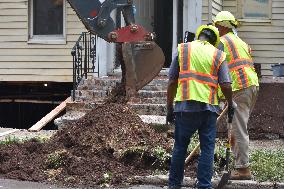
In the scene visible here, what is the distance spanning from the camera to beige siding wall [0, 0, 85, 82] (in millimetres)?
16062

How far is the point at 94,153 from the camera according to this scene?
27.5 ft

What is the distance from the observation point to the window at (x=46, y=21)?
1625 centimetres

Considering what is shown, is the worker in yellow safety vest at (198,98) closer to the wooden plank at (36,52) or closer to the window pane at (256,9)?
the wooden plank at (36,52)

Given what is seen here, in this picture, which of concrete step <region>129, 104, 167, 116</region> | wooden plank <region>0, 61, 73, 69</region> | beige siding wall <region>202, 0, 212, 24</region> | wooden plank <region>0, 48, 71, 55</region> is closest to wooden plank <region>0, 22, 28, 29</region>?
wooden plank <region>0, 48, 71, 55</region>

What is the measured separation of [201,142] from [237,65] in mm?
1464

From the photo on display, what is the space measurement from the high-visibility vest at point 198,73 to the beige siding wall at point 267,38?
10.7 meters

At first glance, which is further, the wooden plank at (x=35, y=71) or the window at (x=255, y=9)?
the window at (x=255, y=9)

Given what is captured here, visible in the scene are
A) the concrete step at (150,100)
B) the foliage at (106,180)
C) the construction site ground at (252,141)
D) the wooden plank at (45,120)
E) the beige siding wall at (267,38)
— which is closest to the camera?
the foliage at (106,180)

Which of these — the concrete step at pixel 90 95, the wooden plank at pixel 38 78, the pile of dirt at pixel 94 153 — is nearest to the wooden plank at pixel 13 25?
the wooden plank at pixel 38 78

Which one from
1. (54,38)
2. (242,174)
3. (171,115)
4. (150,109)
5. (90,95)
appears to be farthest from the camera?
(54,38)

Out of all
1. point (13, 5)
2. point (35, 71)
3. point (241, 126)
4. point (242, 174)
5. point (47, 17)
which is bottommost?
point (242, 174)

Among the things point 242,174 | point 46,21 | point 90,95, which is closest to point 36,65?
point 46,21

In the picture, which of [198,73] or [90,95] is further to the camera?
[90,95]

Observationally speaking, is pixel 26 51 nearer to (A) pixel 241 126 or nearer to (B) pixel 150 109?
(B) pixel 150 109
